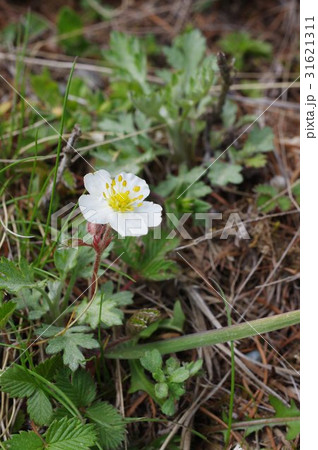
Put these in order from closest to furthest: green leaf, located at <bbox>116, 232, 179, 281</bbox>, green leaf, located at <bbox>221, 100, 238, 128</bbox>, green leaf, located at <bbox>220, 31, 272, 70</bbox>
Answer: green leaf, located at <bbox>116, 232, 179, 281</bbox> < green leaf, located at <bbox>221, 100, 238, 128</bbox> < green leaf, located at <bbox>220, 31, 272, 70</bbox>

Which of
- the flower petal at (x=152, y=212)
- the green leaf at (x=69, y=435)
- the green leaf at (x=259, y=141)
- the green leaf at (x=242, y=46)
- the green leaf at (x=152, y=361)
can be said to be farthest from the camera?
the green leaf at (x=242, y=46)

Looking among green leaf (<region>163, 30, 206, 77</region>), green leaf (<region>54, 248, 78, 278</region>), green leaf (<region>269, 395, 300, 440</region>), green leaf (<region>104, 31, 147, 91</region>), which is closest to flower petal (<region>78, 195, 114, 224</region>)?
green leaf (<region>54, 248, 78, 278</region>)

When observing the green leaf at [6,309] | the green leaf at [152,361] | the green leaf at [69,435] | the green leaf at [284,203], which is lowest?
the green leaf at [69,435]

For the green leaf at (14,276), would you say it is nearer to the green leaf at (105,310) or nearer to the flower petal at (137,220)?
the green leaf at (105,310)

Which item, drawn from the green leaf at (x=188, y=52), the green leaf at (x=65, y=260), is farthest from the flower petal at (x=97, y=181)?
the green leaf at (x=188, y=52)

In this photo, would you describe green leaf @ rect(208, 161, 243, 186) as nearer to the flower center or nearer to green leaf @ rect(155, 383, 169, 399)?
the flower center

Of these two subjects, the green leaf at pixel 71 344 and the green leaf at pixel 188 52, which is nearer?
the green leaf at pixel 71 344

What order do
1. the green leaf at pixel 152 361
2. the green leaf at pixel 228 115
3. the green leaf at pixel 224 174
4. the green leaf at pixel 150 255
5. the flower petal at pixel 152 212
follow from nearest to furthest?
1. the flower petal at pixel 152 212
2. the green leaf at pixel 152 361
3. the green leaf at pixel 150 255
4. the green leaf at pixel 224 174
5. the green leaf at pixel 228 115

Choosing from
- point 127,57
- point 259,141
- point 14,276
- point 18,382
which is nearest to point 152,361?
point 18,382
